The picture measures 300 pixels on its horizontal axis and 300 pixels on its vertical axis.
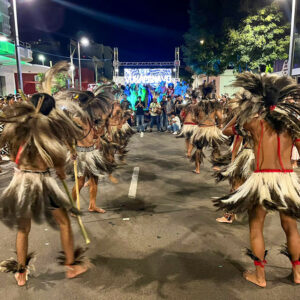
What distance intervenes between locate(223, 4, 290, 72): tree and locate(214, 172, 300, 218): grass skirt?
15.2 m

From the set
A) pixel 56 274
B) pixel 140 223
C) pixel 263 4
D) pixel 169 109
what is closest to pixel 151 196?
pixel 140 223

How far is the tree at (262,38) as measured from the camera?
1683cm

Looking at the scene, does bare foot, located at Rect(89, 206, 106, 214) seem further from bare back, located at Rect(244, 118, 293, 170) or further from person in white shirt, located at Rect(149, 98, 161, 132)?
person in white shirt, located at Rect(149, 98, 161, 132)

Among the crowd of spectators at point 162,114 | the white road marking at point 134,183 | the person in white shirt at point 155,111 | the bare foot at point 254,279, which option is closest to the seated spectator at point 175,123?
the crowd of spectators at point 162,114

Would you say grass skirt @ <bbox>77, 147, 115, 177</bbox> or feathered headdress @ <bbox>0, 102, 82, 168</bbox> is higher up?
feathered headdress @ <bbox>0, 102, 82, 168</bbox>

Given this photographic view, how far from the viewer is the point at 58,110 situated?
332 centimetres

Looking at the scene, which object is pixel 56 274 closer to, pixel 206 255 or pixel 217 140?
pixel 206 255

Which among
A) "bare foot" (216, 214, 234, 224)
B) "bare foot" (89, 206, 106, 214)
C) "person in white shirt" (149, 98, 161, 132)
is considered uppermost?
"person in white shirt" (149, 98, 161, 132)

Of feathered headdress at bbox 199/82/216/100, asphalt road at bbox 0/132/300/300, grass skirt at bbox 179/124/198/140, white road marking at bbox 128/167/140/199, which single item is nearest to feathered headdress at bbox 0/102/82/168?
asphalt road at bbox 0/132/300/300

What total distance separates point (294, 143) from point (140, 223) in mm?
2671

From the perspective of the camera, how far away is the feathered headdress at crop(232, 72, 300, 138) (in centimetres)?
308

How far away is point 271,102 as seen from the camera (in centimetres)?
314

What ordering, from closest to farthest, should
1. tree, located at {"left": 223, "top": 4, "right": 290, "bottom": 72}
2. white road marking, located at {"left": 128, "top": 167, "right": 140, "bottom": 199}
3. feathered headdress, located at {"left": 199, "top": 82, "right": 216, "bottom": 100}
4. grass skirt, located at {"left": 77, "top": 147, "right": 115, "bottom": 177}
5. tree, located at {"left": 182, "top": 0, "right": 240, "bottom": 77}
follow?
grass skirt, located at {"left": 77, "top": 147, "right": 115, "bottom": 177}
white road marking, located at {"left": 128, "top": 167, "right": 140, "bottom": 199}
feathered headdress, located at {"left": 199, "top": 82, "right": 216, "bottom": 100}
tree, located at {"left": 223, "top": 4, "right": 290, "bottom": 72}
tree, located at {"left": 182, "top": 0, "right": 240, "bottom": 77}

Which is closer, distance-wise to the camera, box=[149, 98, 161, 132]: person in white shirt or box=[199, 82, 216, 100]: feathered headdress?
box=[199, 82, 216, 100]: feathered headdress
